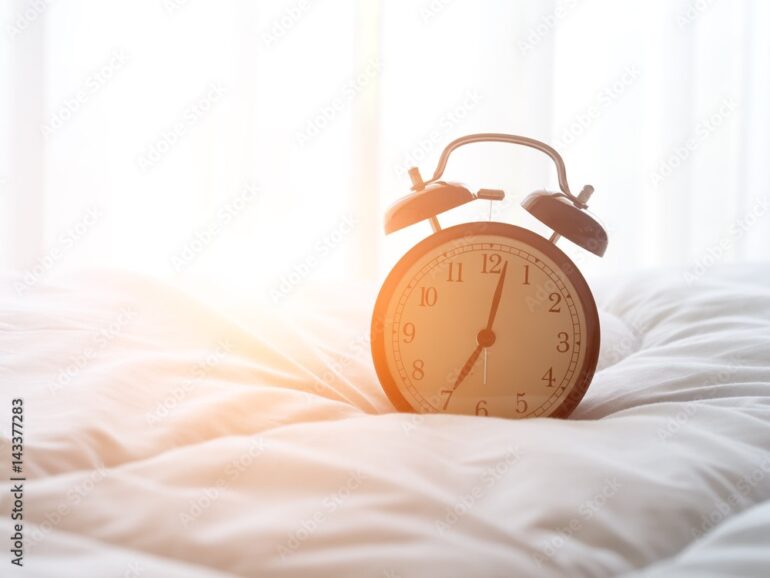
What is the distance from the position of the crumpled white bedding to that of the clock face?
57 millimetres

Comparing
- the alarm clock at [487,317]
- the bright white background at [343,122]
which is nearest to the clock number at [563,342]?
the alarm clock at [487,317]

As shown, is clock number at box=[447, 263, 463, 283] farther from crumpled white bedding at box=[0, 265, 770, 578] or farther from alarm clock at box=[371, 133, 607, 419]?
crumpled white bedding at box=[0, 265, 770, 578]

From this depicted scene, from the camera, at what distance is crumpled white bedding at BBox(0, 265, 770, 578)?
0.56 metres

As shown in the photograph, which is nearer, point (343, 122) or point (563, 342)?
point (563, 342)

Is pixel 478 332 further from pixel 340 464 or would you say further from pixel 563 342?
pixel 340 464

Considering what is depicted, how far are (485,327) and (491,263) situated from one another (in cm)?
7

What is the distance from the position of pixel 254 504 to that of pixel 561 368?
17.7 inches

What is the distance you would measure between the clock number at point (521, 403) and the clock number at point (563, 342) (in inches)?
2.5

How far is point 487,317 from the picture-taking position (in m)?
0.96

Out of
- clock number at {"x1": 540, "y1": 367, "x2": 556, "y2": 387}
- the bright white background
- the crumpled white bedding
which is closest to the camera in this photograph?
the crumpled white bedding

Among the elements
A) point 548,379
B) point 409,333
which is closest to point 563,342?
point 548,379

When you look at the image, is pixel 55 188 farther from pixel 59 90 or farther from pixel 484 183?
pixel 484 183

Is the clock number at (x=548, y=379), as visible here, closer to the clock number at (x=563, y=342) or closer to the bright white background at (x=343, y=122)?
the clock number at (x=563, y=342)

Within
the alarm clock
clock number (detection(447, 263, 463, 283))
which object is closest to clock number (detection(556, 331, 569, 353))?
the alarm clock
